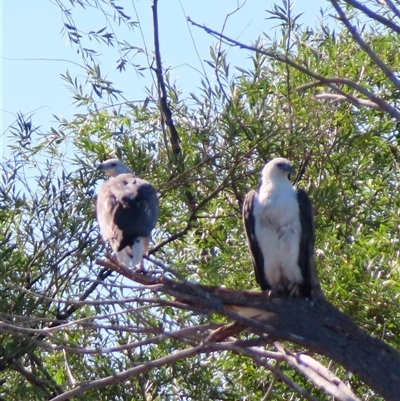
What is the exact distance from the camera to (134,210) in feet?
19.0

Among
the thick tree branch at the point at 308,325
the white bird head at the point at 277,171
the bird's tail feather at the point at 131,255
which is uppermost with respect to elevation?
the white bird head at the point at 277,171

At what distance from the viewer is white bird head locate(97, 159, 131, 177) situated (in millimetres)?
6602

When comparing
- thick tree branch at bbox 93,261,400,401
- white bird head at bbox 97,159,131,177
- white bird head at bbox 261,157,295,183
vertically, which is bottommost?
thick tree branch at bbox 93,261,400,401

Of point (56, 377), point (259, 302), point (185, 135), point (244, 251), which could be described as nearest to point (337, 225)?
point (244, 251)

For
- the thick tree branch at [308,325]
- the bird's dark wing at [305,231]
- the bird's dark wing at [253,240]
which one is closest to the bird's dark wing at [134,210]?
the bird's dark wing at [253,240]

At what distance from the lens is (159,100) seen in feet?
24.0

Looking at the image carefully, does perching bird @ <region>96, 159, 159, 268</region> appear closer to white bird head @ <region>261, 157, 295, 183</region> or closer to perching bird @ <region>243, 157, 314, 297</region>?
perching bird @ <region>243, 157, 314, 297</region>

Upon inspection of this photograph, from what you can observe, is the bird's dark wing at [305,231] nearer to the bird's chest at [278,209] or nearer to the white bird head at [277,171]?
the bird's chest at [278,209]

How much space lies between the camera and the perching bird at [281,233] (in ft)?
17.9

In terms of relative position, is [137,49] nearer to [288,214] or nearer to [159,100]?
[159,100]

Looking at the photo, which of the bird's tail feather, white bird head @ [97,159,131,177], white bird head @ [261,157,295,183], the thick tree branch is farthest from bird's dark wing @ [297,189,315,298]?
white bird head @ [97,159,131,177]

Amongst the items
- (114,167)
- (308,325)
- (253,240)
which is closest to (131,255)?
(253,240)

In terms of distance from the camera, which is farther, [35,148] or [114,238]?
[35,148]

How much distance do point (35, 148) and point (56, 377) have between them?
5.84 feet
